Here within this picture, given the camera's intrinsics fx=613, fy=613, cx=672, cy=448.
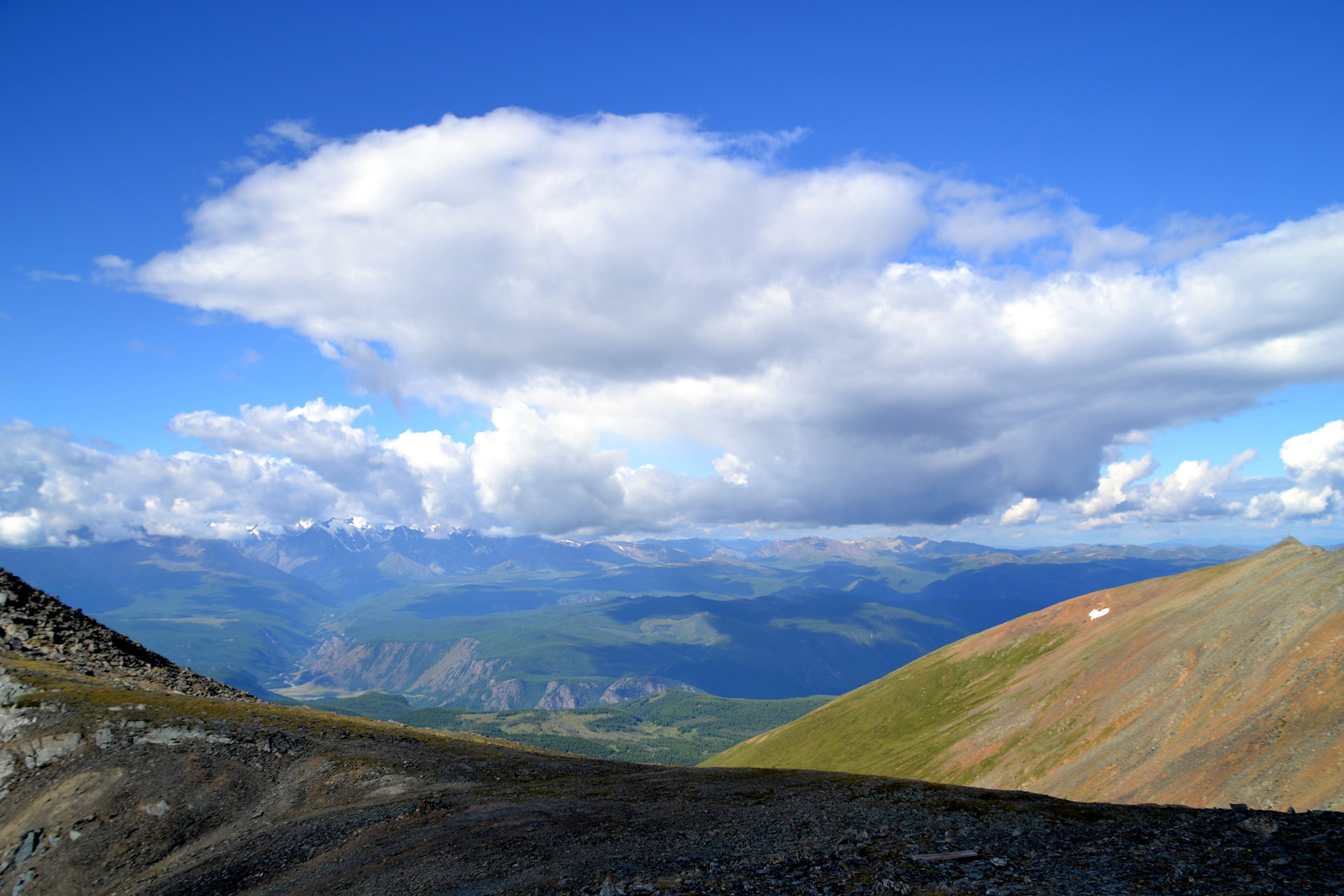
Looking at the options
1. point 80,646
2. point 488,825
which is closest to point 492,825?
point 488,825

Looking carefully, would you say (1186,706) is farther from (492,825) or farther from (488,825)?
(488,825)

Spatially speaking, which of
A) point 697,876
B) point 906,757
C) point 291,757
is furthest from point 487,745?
point 906,757

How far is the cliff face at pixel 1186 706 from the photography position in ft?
225

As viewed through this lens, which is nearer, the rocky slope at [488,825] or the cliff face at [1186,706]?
the rocky slope at [488,825]

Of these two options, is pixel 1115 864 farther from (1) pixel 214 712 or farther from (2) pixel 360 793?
(1) pixel 214 712

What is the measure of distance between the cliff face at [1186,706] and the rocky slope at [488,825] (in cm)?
4910

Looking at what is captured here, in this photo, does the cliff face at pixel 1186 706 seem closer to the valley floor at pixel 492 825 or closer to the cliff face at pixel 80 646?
the valley floor at pixel 492 825

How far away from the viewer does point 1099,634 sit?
171m

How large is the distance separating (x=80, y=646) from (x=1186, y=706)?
532 ft

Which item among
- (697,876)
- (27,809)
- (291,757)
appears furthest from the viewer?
(291,757)

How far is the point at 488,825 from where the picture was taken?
3719cm

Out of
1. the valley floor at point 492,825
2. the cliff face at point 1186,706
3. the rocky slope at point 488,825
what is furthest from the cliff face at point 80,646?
the cliff face at point 1186,706

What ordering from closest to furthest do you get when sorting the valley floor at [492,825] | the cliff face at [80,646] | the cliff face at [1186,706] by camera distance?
the valley floor at [492,825], the cliff face at [1186,706], the cliff face at [80,646]

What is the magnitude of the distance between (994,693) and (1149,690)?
262ft
